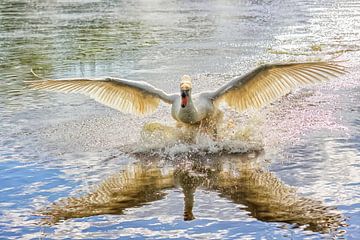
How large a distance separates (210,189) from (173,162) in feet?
5.84

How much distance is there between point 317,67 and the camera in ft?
41.0

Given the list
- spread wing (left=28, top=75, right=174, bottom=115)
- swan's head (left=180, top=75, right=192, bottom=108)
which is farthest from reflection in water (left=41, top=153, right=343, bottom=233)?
spread wing (left=28, top=75, right=174, bottom=115)

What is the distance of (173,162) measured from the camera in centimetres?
1262

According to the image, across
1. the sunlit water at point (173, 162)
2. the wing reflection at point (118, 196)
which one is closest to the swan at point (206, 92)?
the sunlit water at point (173, 162)

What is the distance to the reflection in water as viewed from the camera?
9648mm

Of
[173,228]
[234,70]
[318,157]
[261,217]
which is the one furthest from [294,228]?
[234,70]

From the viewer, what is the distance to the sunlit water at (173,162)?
9453mm

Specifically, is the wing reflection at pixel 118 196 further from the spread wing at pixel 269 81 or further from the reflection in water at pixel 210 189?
the spread wing at pixel 269 81

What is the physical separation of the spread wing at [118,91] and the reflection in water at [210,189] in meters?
1.85

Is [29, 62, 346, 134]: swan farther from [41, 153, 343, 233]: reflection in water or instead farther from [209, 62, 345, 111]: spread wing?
[41, 153, 343, 233]: reflection in water

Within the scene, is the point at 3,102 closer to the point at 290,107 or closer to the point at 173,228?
the point at 290,107

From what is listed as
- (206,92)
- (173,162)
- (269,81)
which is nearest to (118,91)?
(206,92)

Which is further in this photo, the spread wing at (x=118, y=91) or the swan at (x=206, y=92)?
the spread wing at (x=118, y=91)

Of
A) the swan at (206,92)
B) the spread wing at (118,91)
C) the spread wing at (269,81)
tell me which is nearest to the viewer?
the spread wing at (269,81)
